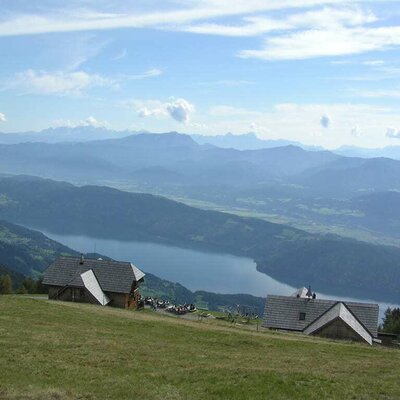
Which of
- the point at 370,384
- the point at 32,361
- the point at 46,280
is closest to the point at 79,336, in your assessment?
the point at 32,361

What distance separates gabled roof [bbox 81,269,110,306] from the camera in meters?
64.2

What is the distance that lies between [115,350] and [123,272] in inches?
1659

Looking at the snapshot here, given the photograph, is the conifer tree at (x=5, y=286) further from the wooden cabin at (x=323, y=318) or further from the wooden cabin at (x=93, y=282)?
the wooden cabin at (x=323, y=318)

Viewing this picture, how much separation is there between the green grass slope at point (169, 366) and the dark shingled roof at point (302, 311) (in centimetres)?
2340

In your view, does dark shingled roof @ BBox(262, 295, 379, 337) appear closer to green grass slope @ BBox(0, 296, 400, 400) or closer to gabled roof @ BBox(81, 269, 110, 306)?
gabled roof @ BBox(81, 269, 110, 306)

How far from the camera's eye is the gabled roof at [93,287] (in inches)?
2527

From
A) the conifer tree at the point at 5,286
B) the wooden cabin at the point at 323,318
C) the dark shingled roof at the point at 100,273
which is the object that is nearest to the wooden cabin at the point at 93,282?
the dark shingled roof at the point at 100,273

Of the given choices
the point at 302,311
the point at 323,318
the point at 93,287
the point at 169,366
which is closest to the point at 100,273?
the point at 93,287

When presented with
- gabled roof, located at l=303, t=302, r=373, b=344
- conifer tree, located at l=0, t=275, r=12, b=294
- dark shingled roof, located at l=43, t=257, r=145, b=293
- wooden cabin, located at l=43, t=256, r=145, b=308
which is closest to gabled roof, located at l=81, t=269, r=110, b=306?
wooden cabin, located at l=43, t=256, r=145, b=308

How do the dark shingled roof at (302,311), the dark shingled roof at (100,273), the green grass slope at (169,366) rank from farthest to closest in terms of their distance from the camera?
1. the dark shingled roof at (100,273)
2. the dark shingled roof at (302,311)
3. the green grass slope at (169,366)

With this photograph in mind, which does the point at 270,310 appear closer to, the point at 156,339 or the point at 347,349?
the point at 347,349

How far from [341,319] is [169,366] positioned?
36.4m

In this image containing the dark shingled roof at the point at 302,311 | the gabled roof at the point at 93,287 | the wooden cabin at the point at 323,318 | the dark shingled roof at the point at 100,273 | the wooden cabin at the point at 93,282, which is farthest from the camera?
the dark shingled roof at the point at 100,273

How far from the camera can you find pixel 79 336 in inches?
1203
